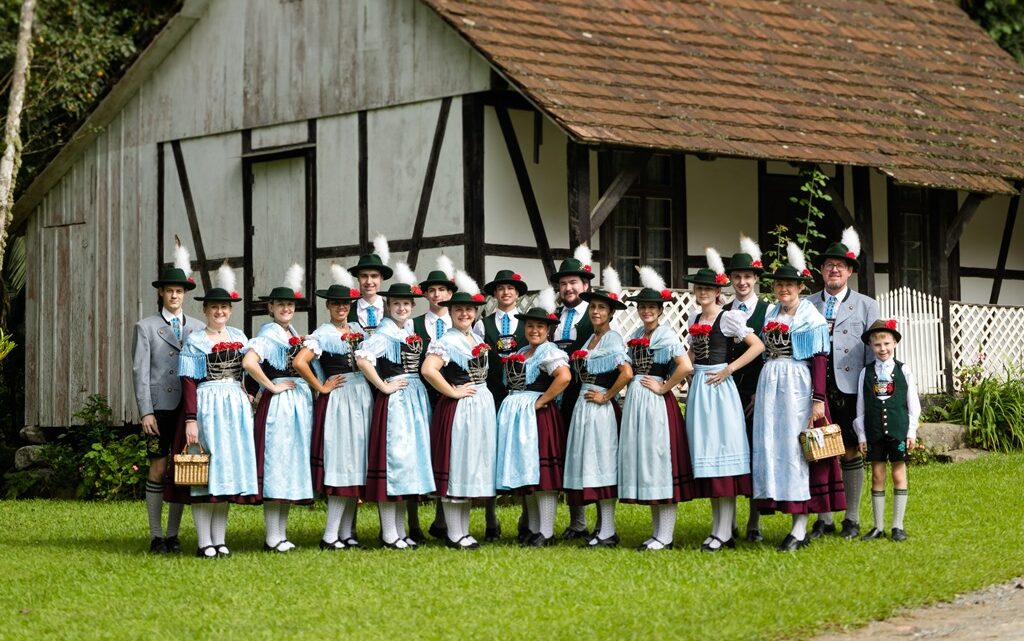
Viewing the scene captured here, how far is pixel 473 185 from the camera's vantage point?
14.7 m

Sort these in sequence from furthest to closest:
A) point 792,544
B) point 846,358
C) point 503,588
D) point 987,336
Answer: point 987,336 < point 846,358 < point 792,544 < point 503,588

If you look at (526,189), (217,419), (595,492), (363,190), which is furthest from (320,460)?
(363,190)

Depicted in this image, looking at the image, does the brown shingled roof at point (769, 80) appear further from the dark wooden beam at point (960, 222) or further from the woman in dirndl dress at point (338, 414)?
the woman in dirndl dress at point (338, 414)

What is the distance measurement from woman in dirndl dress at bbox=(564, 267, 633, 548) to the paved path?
256 centimetres

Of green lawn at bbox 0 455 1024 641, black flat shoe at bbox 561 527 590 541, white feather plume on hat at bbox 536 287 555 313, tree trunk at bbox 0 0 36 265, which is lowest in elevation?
green lawn at bbox 0 455 1024 641

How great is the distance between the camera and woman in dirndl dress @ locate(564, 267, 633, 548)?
10.2m

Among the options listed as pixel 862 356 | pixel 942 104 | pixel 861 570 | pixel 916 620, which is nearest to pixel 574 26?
pixel 942 104

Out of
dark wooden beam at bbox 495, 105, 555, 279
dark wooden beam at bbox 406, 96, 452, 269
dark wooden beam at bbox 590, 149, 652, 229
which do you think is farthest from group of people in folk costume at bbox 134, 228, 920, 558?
dark wooden beam at bbox 406, 96, 452, 269

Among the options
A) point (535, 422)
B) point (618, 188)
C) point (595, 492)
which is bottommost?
point (595, 492)

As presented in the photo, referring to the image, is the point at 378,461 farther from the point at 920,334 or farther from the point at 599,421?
the point at 920,334

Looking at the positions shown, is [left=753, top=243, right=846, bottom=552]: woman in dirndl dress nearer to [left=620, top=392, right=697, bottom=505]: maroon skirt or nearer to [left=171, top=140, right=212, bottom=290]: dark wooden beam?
[left=620, top=392, right=697, bottom=505]: maroon skirt

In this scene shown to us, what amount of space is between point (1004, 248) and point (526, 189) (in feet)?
24.7

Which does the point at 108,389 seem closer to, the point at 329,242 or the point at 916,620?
the point at 329,242

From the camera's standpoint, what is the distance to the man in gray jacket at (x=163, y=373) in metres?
10.6
